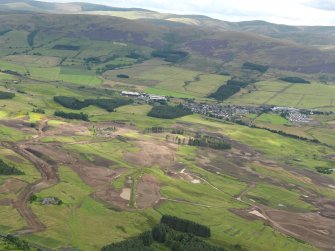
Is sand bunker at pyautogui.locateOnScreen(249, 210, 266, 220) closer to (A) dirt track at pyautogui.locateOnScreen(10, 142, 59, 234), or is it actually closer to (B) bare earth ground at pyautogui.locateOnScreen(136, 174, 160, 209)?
(B) bare earth ground at pyautogui.locateOnScreen(136, 174, 160, 209)

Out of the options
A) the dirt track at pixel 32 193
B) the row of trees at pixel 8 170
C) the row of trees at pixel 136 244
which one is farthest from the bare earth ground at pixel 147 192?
the row of trees at pixel 8 170

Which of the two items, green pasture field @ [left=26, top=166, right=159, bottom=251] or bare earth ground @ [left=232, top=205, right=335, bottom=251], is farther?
bare earth ground @ [left=232, top=205, right=335, bottom=251]

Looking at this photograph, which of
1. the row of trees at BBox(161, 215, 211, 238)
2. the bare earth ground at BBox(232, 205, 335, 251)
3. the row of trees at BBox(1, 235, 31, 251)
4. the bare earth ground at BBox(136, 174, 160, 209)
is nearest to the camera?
the row of trees at BBox(1, 235, 31, 251)

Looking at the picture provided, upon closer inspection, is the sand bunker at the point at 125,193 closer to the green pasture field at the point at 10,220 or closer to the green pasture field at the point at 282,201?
the green pasture field at the point at 10,220

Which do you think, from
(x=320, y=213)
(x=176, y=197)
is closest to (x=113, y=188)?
(x=176, y=197)

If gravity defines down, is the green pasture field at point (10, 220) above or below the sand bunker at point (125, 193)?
above

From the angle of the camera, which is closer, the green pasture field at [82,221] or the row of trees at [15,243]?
the row of trees at [15,243]

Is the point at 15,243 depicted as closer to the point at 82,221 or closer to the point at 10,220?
the point at 10,220

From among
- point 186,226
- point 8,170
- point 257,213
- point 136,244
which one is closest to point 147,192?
point 186,226

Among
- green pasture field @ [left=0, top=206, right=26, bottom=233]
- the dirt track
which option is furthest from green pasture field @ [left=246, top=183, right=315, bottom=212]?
green pasture field @ [left=0, top=206, right=26, bottom=233]

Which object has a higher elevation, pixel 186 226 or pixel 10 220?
pixel 10 220

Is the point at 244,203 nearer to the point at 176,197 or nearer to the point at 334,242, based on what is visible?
the point at 176,197
